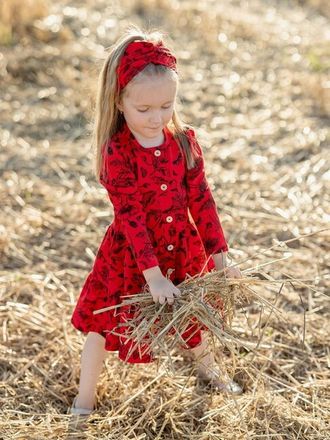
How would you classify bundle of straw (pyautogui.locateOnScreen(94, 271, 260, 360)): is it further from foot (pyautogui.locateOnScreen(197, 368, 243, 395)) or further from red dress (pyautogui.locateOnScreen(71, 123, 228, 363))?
foot (pyautogui.locateOnScreen(197, 368, 243, 395))

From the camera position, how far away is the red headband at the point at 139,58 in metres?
2.86

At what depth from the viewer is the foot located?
3412 mm

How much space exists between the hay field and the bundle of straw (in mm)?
125

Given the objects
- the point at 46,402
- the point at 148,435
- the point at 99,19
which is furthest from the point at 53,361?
Result: the point at 99,19

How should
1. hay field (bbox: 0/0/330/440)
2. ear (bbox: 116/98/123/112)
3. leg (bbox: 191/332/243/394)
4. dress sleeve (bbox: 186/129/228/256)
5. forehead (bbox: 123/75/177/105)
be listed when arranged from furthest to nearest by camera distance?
leg (bbox: 191/332/243/394) < hay field (bbox: 0/0/330/440) < dress sleeve (bbox: 186/129/228/256) < ear (bbox: 116/98/123/112) < forehead (bbox: 123/75/177/105)

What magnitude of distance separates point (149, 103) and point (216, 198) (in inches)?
99.8

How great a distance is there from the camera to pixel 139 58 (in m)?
2.87

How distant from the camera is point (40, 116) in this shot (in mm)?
6711

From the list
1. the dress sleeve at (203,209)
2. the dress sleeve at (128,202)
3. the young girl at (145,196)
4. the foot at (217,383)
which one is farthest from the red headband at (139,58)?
the foot at (217,383)

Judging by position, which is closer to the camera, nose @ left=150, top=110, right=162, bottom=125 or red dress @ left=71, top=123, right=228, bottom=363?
nose @ left=150, top=110, right=162, bottom=125

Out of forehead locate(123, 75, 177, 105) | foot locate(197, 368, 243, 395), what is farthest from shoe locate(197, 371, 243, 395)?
forehead locate(123, 75, 177, 105)

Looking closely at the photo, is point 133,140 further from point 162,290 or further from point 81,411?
point 81,411

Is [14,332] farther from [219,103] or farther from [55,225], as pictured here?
[219,103]

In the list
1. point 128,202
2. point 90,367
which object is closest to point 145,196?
point 128,202
